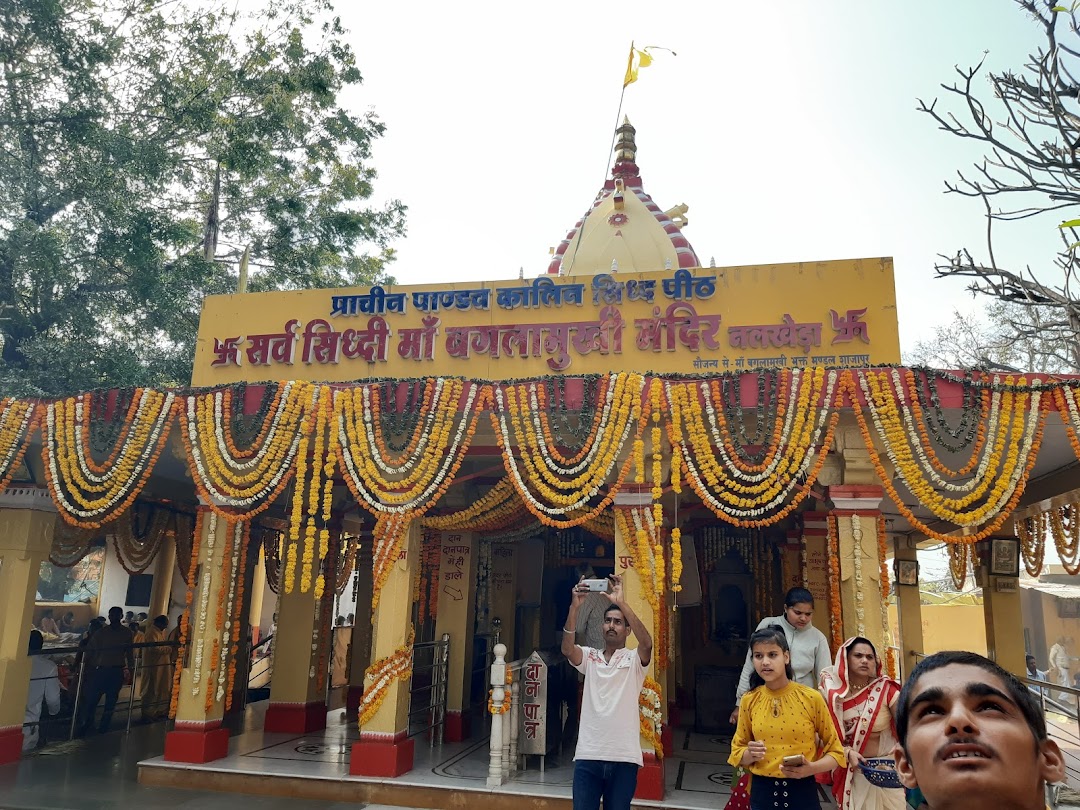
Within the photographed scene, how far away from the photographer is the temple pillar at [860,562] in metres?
6.17

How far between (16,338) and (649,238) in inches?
391

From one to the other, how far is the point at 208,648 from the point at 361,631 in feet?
12.3

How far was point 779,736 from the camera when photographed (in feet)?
11.0

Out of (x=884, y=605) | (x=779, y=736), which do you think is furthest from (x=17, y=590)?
(x=884, y=605)

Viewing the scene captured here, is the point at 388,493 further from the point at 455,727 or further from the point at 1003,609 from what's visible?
the point at 1003,609

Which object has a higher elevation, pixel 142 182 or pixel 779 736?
pixel 142 182

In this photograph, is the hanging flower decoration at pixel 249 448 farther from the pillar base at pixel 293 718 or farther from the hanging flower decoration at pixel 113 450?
the pillar base at pixel 293 718

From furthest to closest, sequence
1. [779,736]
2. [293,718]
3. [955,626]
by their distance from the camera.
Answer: [955,626] → [293,718] → [779,736]

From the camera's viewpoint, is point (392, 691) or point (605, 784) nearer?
point (605, 784)

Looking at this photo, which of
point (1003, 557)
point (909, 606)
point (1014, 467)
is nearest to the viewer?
point (1014, 467)

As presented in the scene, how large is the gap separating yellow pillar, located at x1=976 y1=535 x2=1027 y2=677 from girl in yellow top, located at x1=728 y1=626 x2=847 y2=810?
26.5ft

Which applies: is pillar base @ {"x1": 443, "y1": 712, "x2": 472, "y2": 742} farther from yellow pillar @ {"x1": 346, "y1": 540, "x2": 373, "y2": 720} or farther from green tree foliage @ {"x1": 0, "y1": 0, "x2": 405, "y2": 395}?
green tree foliage @ {"x1": 0, "y1": 0, "x2": 405, "y2": 395}

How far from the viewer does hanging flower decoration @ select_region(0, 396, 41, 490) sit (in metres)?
7.11

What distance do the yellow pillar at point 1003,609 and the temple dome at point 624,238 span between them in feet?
18.2
